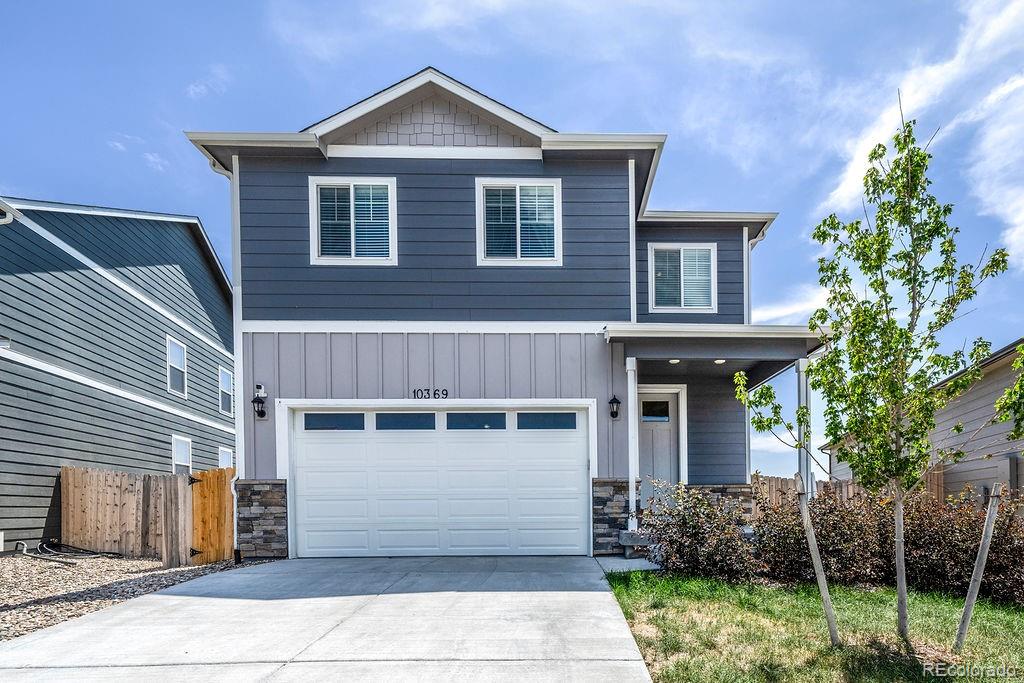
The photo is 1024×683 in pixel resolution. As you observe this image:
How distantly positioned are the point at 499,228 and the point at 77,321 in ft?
26.3

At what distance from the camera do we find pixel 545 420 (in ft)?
30.3

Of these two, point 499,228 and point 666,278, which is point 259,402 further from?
point 666,278

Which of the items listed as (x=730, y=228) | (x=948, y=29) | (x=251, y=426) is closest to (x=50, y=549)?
(x=251, y=426)

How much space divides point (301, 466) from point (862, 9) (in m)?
9.24

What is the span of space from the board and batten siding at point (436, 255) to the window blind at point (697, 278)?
222cm

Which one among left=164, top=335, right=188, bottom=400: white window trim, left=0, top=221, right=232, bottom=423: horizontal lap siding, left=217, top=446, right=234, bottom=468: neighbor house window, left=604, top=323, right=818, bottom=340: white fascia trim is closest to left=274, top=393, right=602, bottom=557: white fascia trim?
left=604, top=323, right=818, bottom=340: white fascia trim

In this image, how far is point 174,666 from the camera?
14.9 ft

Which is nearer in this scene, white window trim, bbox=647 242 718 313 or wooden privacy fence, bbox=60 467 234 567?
wooden privacy fence, bbox=60 467 234 567

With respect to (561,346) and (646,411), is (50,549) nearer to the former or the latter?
(561,346)

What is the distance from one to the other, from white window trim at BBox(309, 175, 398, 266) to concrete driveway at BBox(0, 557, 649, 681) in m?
4.13

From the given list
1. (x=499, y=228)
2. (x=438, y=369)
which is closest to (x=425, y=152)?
(x=499, y=228)

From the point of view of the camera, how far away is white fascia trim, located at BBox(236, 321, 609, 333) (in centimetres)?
909

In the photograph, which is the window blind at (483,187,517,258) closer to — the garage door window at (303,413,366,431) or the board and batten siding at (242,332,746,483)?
the board and batten siding at (242,332,746,483)

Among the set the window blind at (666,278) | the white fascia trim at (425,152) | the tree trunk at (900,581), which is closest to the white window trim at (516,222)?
the white fascia trim at (425,152)
